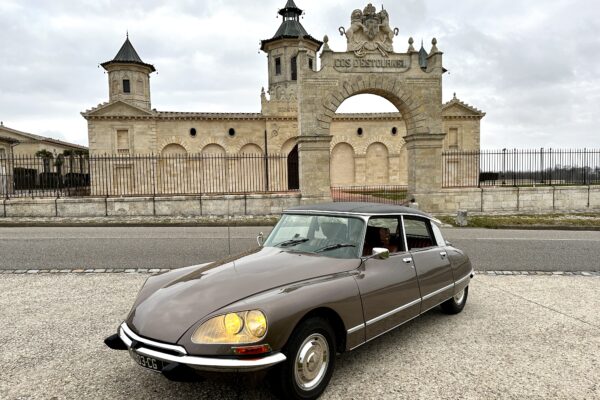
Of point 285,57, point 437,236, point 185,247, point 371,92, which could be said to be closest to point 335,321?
point 437,236

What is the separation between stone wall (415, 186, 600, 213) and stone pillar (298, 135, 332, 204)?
4.58 meters

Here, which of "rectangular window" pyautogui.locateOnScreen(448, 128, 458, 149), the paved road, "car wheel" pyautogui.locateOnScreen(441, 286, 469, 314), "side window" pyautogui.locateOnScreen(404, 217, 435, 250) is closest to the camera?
"side window" pyautogui.locateOnScreen(404, 217, 435, 250)

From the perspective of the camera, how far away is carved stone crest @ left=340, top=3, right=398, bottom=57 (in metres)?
18.8

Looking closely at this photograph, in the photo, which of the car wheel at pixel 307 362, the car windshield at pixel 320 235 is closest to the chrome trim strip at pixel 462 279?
the car windshield at pixel 320 235

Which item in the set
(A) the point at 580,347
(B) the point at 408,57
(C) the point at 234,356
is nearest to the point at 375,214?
(C) the point at 234,356

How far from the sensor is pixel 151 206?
1812 centimetres

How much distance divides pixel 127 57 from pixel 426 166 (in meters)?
31.8

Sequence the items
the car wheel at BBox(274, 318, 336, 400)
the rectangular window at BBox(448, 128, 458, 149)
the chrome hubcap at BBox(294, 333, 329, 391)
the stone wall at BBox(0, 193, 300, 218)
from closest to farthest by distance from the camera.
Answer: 1. the car wheel at BBox(274, 318, 336, 400)
2. the chrome hubcap at BBox(294, 333, 329, 391)
3. the stone wall at BBox(0, 193, 300, 218)
4. the rectangular window at BBox(448, 128, 458, 149)

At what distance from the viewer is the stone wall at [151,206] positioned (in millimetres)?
17672

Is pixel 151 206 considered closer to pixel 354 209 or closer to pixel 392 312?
pixel 354 209

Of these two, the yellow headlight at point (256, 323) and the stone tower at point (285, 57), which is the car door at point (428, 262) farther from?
the stone tower at point (285, 57)

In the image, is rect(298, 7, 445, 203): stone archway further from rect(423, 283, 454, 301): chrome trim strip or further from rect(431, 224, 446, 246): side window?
rect(423, 283, 454, 301): chrome trim strip

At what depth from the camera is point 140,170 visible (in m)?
30.7

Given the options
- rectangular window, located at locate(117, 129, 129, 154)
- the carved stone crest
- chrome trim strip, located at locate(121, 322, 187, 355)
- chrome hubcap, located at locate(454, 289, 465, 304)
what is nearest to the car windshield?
chrome trim strip, located at locate(121, 322, 187, 355)
